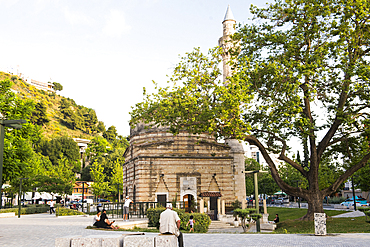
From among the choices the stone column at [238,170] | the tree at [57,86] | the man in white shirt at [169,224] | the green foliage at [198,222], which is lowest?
the green foliage at [198,222]

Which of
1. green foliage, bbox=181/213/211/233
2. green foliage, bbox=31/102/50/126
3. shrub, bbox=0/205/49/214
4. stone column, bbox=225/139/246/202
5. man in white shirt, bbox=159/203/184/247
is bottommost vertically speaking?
shrub, bbox=0/205/49/214

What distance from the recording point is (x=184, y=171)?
109ft

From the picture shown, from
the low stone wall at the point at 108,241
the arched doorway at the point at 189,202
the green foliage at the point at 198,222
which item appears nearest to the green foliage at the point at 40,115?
the arched doorway at the point at 189,202

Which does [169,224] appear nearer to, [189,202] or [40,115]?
[189,202]

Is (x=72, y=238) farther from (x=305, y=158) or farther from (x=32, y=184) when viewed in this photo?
(x=305, y=158)

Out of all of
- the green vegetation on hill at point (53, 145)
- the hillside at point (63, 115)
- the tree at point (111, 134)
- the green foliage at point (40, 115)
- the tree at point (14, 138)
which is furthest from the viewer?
the tree at point (111, 134)

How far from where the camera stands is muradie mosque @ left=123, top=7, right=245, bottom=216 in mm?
32438

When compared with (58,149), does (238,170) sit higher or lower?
lower

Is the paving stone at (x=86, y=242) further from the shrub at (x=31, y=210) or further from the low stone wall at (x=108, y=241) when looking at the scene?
the shrub at (x=31, y=210)

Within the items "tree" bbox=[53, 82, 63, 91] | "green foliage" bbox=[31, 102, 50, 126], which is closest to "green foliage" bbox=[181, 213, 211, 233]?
"green foliage" bbox=[31, 102, 50, 126]

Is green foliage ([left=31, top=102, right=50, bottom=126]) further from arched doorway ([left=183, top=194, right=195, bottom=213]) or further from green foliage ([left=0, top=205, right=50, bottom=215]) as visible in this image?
arched doorway ([left=183, top=194, right=195, bottom=213])

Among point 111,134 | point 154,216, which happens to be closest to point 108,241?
point 154,216

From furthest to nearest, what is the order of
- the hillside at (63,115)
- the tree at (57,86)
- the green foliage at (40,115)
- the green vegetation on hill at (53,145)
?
the tree at (57,86), the hillside at (63,115), the green foliage at (40,115), the green vegetation on hill at (53,145)

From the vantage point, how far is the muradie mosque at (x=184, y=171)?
3244 centimetres
